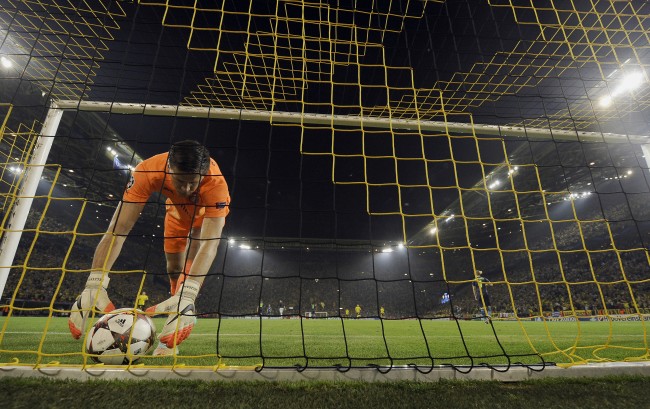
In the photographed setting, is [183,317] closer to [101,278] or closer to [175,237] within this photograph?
[175,237]

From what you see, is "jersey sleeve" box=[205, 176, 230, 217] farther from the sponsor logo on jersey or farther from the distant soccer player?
the distant soccer player

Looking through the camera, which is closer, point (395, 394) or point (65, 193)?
point (395, 394)

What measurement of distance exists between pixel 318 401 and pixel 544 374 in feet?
4.35

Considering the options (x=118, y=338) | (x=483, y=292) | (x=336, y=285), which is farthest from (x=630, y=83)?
(x=336, y=285)

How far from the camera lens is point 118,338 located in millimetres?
2123

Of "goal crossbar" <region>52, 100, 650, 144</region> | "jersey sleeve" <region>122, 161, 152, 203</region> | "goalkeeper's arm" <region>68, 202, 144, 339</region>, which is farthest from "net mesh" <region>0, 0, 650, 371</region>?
"jersey sleeve" <region>122, 161, 152, 203</region>

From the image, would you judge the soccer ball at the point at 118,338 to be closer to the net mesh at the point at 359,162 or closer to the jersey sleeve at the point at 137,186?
the net mesh at the point at 359,162

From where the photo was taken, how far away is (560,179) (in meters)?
19.0

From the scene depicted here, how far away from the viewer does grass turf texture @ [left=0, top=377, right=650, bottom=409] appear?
1414 mm

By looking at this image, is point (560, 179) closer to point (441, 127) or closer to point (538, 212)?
point (538, 212)

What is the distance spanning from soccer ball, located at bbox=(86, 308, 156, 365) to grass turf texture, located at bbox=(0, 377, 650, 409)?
529 millimetres

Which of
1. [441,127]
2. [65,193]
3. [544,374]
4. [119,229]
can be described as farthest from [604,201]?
[65,193]

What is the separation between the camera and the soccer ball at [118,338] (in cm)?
207

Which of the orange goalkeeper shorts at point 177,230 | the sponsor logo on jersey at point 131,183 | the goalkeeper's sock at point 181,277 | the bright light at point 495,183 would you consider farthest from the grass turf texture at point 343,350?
the bright light at point 495,183
